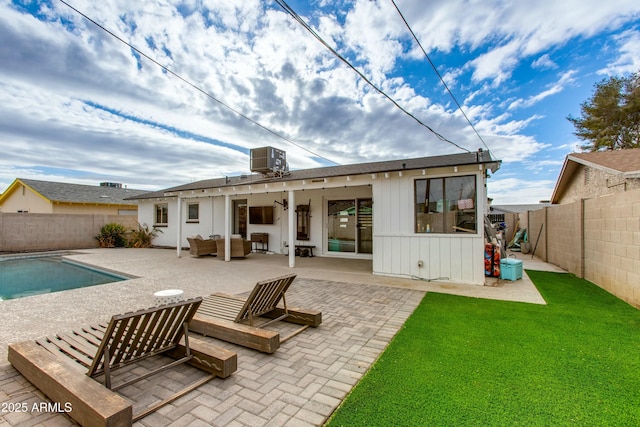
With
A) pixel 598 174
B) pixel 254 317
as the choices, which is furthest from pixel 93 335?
pixel 598 174

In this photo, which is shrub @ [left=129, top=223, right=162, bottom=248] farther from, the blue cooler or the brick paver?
the blue cooler

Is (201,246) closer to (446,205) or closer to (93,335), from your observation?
(93,335)

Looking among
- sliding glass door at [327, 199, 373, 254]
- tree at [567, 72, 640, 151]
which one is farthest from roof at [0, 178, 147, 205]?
tree at [567, 72, 640, 151]

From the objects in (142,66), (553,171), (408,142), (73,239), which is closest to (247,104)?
(142,66)

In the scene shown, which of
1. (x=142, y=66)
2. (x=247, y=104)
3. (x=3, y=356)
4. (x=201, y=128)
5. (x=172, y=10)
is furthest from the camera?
(x=201, y=128)

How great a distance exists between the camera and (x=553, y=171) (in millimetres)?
16750

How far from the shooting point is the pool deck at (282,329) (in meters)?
2.19

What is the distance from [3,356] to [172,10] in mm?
6573

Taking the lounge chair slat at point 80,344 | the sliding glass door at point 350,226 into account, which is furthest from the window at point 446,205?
the lounge chair slat at point 80,344

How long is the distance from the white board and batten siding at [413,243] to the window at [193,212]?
9.74 m

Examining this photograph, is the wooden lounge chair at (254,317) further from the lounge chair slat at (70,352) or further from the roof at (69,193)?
the roof at (69,193)

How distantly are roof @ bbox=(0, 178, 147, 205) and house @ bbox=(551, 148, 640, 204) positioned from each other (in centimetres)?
2192

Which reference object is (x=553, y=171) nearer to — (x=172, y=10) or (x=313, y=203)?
(x=313, y=203)

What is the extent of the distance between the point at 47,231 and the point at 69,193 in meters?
6.79
